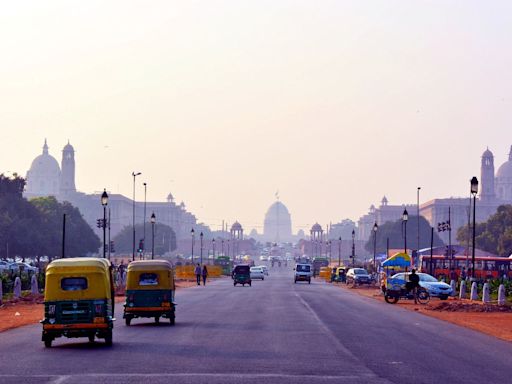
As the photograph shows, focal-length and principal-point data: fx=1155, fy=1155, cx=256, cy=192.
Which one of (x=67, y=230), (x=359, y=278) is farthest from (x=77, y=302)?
(x=67, y=230)

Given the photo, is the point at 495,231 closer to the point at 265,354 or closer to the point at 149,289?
the point at 149,289

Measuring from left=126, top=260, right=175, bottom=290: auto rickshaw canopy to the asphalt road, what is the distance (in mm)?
1198

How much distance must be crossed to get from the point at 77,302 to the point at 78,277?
69 cm

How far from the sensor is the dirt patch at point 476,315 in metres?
35.6

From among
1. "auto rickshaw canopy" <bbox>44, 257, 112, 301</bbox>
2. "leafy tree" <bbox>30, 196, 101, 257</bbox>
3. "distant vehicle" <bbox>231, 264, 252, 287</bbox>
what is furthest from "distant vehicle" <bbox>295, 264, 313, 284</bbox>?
"auto rickshaw canopy" <bbox>44, 257, 112, 301</bbox>

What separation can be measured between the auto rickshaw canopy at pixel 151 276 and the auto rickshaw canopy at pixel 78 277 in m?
7.28

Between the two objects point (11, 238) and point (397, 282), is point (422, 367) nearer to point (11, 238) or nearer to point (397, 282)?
point (397, 282)

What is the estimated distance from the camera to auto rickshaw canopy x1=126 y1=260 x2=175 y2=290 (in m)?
33.8

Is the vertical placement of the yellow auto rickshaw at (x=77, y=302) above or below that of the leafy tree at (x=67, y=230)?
below

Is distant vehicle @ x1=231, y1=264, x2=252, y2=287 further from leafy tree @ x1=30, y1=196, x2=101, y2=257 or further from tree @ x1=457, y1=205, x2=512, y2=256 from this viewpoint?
tree @ x1=457, y1=205, x2=512, y2=256

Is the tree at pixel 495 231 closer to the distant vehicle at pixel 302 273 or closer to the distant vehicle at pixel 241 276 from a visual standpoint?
the distant vehicle at pixel 302 273

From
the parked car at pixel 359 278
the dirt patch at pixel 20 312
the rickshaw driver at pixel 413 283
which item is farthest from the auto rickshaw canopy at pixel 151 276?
the parked car at pixel 359 278

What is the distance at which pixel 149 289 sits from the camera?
33.7 m

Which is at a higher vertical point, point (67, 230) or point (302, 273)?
point (67, 230)
